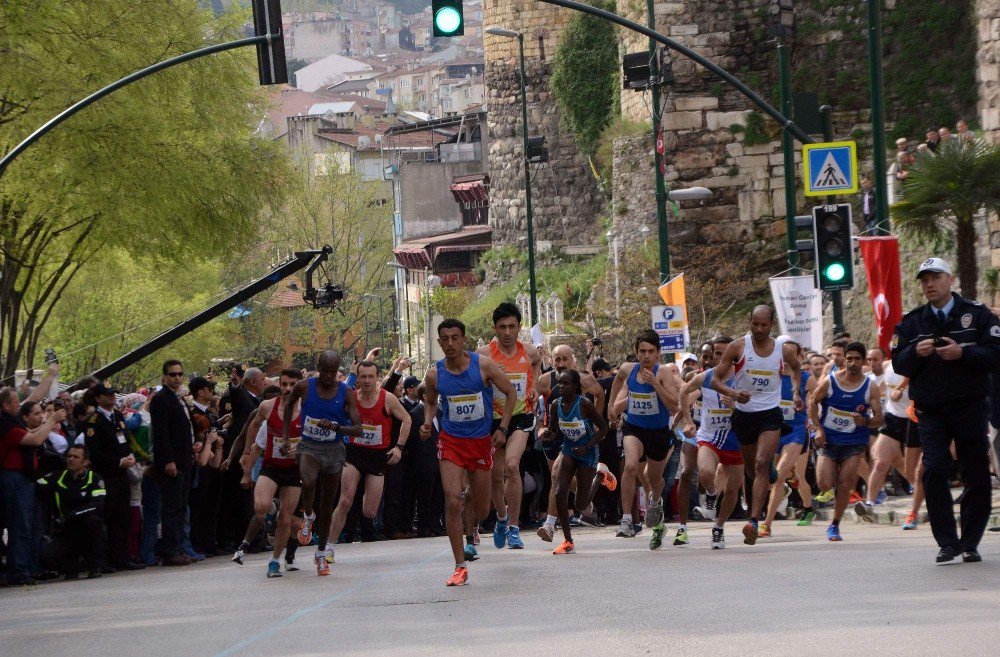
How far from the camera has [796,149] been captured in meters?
35.9

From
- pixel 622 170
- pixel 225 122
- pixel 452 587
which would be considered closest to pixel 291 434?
pixel 452 587

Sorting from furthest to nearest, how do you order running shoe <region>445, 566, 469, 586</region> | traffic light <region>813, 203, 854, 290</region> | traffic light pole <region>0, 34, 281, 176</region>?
traffic light pole <region>0, 34, 281, 176</region>, traffic light <region>813, 203, 854, 290</region>, running shoe <region>445, 566, 469, 586</region>

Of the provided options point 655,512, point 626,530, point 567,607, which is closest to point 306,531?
point 626,530

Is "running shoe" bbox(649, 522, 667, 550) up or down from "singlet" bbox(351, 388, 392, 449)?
down

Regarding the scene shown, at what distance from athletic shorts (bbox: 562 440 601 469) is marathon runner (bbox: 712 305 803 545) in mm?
1312

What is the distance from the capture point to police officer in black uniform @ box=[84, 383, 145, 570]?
1648 centimetres

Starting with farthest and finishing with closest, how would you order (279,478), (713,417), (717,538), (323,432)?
(713,417) < (279,478) < (717,538) < (323,432)

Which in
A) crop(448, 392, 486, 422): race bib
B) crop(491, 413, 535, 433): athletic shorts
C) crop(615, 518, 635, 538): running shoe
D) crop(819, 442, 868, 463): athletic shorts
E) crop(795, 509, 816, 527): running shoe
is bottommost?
crop(795, 509, 816, 527): running shoe

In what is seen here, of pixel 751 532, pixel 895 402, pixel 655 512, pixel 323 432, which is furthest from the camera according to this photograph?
pixel 895 402

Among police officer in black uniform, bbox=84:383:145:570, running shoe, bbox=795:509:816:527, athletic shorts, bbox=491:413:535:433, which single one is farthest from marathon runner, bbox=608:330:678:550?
police officer in black uniform, bbox=84:383:145:570

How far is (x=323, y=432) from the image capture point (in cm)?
1379

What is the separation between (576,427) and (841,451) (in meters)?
2.43

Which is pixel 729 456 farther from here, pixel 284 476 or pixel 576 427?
pixel 284 476

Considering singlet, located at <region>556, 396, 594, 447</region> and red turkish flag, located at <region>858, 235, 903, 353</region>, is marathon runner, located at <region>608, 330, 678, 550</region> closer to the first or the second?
singlet, located at <region>556, 396, 594, 447</region>
